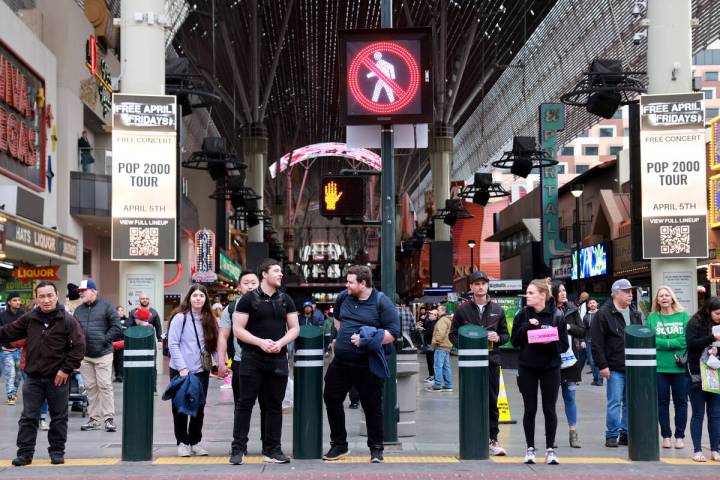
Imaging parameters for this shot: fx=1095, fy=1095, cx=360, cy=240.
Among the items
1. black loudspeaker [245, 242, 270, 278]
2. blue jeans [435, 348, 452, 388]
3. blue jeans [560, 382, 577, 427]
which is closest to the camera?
blue jeans [560, 382, 577, 427]

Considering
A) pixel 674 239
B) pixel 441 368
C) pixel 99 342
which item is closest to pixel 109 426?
pixel 99 342

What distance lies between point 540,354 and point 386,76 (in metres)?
3.42

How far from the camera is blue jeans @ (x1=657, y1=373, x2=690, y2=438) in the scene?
1162 centimetres

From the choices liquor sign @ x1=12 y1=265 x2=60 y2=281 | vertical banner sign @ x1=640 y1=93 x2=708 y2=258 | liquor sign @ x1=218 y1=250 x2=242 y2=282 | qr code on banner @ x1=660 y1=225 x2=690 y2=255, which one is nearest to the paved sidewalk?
qr code on banner @ x1=660 y1=225 x2=690 y2=255

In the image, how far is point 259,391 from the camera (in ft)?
34.4

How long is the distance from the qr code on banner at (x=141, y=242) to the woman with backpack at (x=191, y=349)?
10.9 meters

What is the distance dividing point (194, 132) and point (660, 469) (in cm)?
5307

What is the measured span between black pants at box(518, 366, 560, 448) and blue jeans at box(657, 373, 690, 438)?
172 cm

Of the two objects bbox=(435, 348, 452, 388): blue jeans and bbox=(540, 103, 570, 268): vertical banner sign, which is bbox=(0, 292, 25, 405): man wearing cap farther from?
bbox=(540, 103, 570, 268): vertical banner sign

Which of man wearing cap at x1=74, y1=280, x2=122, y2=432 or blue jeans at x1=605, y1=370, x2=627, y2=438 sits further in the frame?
man wearing cap at x1=74, y1=280, x2=122, y2=432

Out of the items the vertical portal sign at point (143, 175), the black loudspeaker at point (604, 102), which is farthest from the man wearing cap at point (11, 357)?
the black loudspeaker at point (604, 102)

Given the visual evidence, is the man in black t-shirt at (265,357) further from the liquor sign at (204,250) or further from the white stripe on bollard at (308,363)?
Result: the liquor sign at (204,250)

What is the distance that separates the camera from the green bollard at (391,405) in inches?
455

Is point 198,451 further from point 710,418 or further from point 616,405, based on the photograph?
point 710,418
